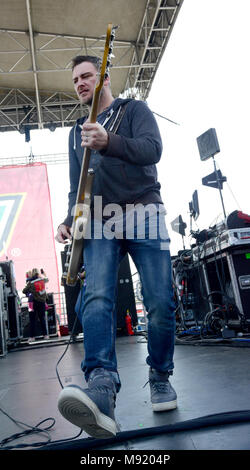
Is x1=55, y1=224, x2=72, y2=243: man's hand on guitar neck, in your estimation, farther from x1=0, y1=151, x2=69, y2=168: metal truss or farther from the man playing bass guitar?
x1=0, y1=151, x2=69, y2=168: metal truss

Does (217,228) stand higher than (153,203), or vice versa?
(217,228)

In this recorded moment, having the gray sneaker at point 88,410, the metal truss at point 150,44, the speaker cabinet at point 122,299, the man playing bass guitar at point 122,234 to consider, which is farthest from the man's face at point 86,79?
the metal truss at point 150,44

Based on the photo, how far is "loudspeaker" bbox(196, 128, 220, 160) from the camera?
4.66 m

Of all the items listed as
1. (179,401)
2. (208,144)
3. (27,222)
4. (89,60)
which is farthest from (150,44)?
(179,401)

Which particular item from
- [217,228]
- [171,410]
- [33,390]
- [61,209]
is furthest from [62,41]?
[171,410]

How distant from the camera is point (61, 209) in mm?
11422

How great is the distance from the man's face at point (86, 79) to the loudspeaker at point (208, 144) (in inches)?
128

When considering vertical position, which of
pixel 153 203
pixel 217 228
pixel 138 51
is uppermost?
pixel 138 51

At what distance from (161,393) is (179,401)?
14cm

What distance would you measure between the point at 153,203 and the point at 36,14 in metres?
8.44

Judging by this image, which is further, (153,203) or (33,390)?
(33,390)

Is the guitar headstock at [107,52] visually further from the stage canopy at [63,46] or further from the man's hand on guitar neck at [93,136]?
the stage canopy at [63,46]

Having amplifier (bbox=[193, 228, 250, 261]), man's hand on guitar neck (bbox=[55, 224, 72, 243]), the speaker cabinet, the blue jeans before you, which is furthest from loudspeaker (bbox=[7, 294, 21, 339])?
the blue jeans
